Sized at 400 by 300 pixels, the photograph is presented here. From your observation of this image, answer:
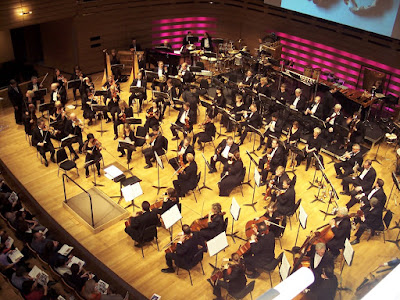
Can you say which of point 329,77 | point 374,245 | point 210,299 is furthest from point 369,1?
point 210,299

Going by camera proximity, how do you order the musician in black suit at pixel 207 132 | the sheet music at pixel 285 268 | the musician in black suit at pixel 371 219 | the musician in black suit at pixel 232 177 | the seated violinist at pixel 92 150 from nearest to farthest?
the sheet music at pixel 285 268, the musician in black suit at pixel 371 219, the musician in black suit at pixel 232 177, the seated violinist at pixel 92 150, the musician in black suit at pixel 207 132

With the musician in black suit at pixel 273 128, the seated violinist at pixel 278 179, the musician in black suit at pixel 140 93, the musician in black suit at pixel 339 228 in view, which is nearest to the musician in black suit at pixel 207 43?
the musician in black suit at pixel 140 93

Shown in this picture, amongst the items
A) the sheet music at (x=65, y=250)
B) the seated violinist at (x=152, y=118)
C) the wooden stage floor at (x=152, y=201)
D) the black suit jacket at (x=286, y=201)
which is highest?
the seated violinist at (x=152, y=118)

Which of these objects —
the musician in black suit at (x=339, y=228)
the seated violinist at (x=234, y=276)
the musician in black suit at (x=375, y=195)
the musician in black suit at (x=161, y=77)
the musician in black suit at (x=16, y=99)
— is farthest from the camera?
the musician in black suit at (x=161, y=77)

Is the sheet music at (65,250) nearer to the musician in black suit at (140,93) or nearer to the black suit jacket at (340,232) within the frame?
the black suit jacket at (340,232)

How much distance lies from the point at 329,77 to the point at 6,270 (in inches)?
475

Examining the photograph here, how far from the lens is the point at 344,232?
9227mm

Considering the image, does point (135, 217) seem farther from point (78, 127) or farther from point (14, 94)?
point (14, 94)

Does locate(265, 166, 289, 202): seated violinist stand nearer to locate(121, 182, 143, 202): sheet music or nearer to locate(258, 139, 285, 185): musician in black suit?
locate(258, 139, 285, 185): musician in black suit

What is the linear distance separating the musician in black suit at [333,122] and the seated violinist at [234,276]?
6278mm

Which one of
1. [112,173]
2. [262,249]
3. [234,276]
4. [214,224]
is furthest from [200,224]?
[112,173]

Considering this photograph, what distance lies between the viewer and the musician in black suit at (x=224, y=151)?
38.5ft

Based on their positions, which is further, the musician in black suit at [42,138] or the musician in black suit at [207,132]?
the musician in black suit at [207,132]

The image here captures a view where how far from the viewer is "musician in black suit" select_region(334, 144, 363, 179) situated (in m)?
11.7
